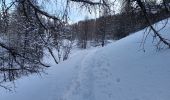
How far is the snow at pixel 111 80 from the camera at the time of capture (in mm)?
12156

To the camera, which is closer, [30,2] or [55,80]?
[30,2]

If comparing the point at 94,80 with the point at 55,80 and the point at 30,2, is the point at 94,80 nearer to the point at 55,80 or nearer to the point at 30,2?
the point at 55,80

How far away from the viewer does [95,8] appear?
1041 centimetres

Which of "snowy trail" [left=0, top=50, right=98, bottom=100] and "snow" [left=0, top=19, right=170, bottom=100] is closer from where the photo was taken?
"snow" [left=0, top=19, right=170, bottom=100]

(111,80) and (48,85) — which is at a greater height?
(111,80)

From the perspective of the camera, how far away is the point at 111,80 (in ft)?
44.2

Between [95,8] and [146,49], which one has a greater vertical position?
[95,8]

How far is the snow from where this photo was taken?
12.2 meters

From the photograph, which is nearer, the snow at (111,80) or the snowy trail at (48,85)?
the snow at (111,80)

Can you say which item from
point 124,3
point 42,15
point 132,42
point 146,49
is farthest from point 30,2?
point 132,42

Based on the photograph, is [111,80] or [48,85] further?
[48,85]

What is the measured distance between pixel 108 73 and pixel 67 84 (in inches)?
66.3

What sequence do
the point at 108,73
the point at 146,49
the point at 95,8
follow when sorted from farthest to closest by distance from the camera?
the point at 146,49
the point at 108,73
the point at 95,8

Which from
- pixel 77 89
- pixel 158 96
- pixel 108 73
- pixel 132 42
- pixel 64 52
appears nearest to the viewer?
pixel 158 96
